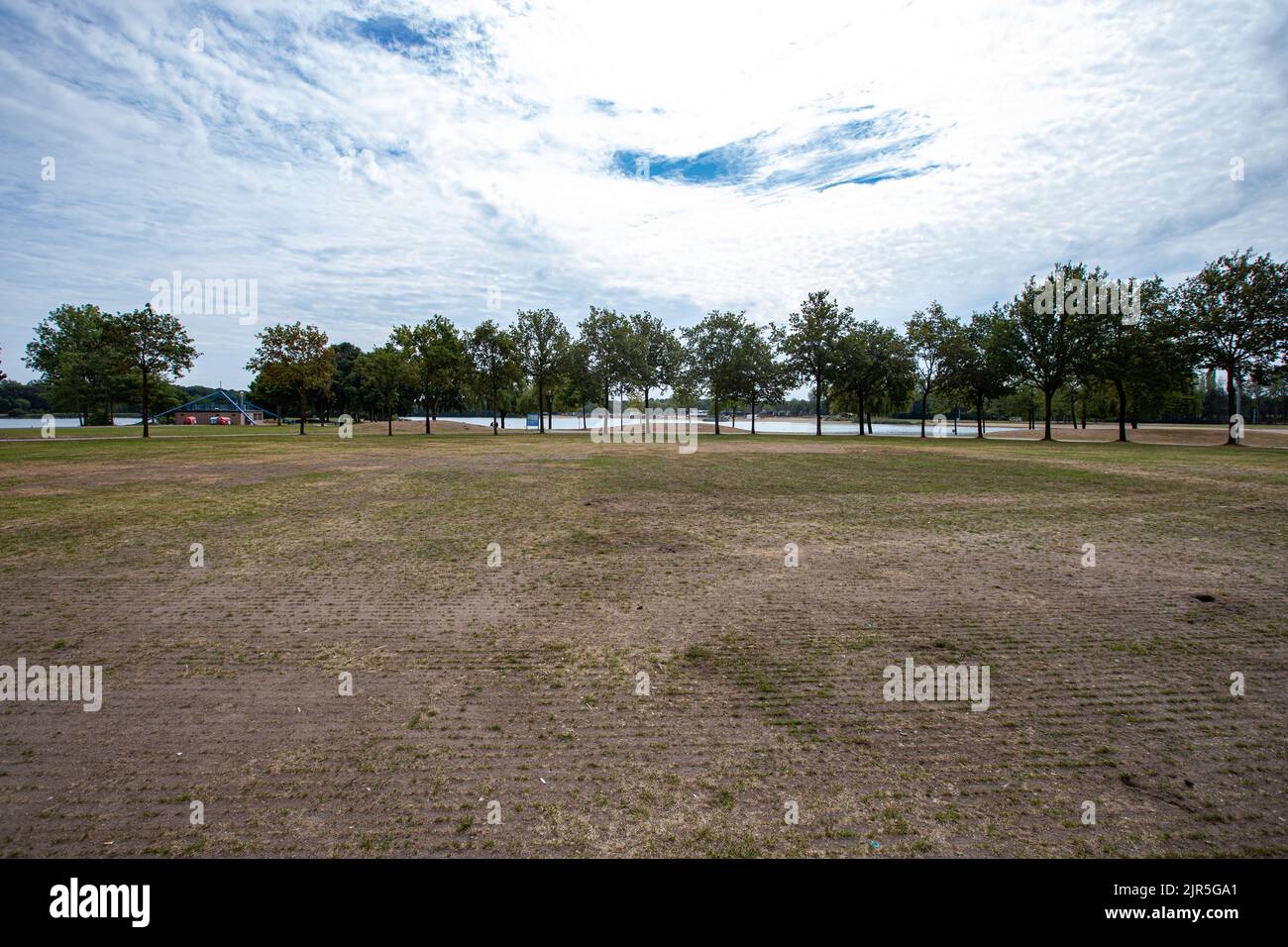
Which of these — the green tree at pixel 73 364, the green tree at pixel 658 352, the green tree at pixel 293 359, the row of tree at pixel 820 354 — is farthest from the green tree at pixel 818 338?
the green tree at pixel 73 364

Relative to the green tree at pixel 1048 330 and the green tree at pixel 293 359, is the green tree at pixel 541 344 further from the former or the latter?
the green tree at pixel 1048 330

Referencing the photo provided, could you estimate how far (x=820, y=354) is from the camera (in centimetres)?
5922

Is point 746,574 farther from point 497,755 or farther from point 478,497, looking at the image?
point 478,497

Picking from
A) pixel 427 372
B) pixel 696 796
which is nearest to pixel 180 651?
pixel 696 796

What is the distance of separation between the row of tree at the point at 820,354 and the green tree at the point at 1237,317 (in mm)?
93

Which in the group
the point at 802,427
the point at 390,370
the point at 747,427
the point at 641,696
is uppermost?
the point at 390,370

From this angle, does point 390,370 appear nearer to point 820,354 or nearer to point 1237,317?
point 820,354

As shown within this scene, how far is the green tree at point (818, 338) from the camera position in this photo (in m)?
59.1

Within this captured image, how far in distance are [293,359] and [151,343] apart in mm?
9892

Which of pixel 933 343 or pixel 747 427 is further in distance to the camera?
pixel 747 427

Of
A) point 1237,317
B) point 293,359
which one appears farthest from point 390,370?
point 1237,317

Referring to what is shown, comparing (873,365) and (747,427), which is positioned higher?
(873,365)

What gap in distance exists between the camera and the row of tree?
42750 mm
